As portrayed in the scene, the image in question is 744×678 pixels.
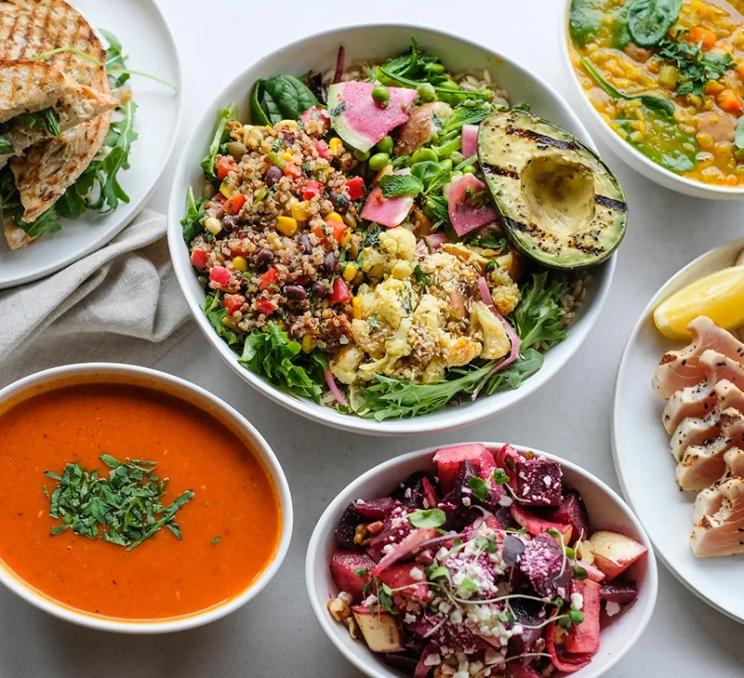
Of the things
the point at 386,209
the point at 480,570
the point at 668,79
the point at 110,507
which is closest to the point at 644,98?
the point at 668,79

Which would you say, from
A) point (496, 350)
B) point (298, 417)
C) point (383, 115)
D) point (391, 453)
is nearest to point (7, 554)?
point (298, 417)

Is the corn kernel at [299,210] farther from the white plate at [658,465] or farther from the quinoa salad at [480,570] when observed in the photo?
the white plate at [658,465]

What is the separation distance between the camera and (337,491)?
144 inches

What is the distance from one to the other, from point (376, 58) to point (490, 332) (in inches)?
46.3

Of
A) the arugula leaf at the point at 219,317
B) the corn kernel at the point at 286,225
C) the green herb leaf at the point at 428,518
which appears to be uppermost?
the corn kernel at the point at 286,225

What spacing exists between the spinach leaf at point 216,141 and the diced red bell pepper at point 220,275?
358mm

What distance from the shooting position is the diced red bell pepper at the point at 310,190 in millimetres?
3316

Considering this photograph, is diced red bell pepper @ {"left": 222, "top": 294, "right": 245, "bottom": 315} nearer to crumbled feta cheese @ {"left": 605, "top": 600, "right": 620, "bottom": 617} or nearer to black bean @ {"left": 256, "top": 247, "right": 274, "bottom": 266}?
black bean @ {"left": 256, "top": 247, "right": 274, "bottom": 266}

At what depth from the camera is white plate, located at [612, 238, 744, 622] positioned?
3.49 metres

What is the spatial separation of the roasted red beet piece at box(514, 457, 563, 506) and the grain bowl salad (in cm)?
33

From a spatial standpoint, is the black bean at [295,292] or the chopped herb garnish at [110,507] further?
the black bean at [295,292]

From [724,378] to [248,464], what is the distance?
1.71 m

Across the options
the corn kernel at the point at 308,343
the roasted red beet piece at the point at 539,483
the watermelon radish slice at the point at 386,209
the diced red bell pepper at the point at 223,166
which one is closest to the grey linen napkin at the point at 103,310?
the diced red bell pepper at the point at 223,166

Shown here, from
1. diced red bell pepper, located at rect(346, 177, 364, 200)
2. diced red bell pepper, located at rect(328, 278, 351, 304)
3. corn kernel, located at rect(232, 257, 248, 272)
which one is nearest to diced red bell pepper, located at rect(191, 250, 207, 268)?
corn kernel, located at rect(232, 257, 248, 272)
